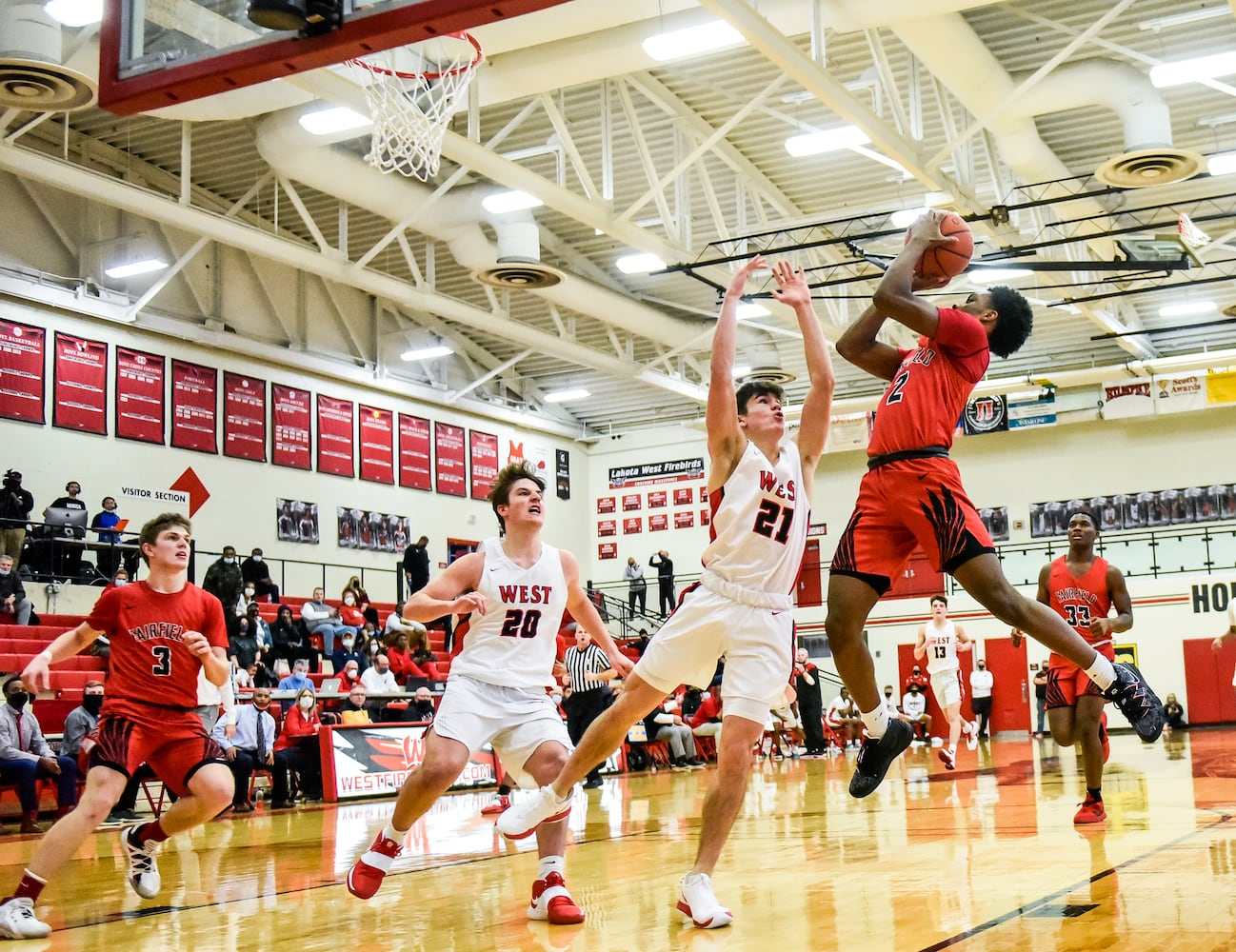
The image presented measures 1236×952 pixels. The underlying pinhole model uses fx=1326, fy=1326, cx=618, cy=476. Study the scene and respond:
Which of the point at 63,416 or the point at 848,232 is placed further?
the point at 848,232

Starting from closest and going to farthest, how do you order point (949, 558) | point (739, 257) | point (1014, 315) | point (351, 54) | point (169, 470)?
1. point (949, 558)
2. point (1014, 315)
3. point (351, 54)
4. point (739, 257)
5. point (169, 470)

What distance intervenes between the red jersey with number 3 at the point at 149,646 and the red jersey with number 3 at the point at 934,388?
325 cm

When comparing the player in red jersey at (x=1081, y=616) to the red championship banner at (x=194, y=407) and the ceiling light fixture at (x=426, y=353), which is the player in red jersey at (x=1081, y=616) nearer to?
the red championship banner at (x=194, y=407)

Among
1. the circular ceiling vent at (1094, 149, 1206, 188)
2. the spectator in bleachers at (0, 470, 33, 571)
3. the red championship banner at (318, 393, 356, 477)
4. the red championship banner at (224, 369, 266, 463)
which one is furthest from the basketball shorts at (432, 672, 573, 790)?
the red championship banner at (318, 393, 356, 477)

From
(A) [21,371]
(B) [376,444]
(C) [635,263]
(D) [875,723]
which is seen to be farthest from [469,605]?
(B) [376,444]

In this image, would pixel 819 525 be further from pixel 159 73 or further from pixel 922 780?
pixel 159 73

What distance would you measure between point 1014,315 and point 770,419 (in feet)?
4.10

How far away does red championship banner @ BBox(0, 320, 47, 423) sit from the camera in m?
21.4

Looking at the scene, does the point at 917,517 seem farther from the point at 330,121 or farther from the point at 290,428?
the point at 290,428

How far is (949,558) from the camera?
17.7ft

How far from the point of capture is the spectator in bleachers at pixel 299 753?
47.9 ft

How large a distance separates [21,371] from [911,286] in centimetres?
1964

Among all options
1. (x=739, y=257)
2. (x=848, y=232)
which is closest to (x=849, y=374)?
(x=848, y=232)

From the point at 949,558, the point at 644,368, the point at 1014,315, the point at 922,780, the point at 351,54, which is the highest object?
the point at 644,368
